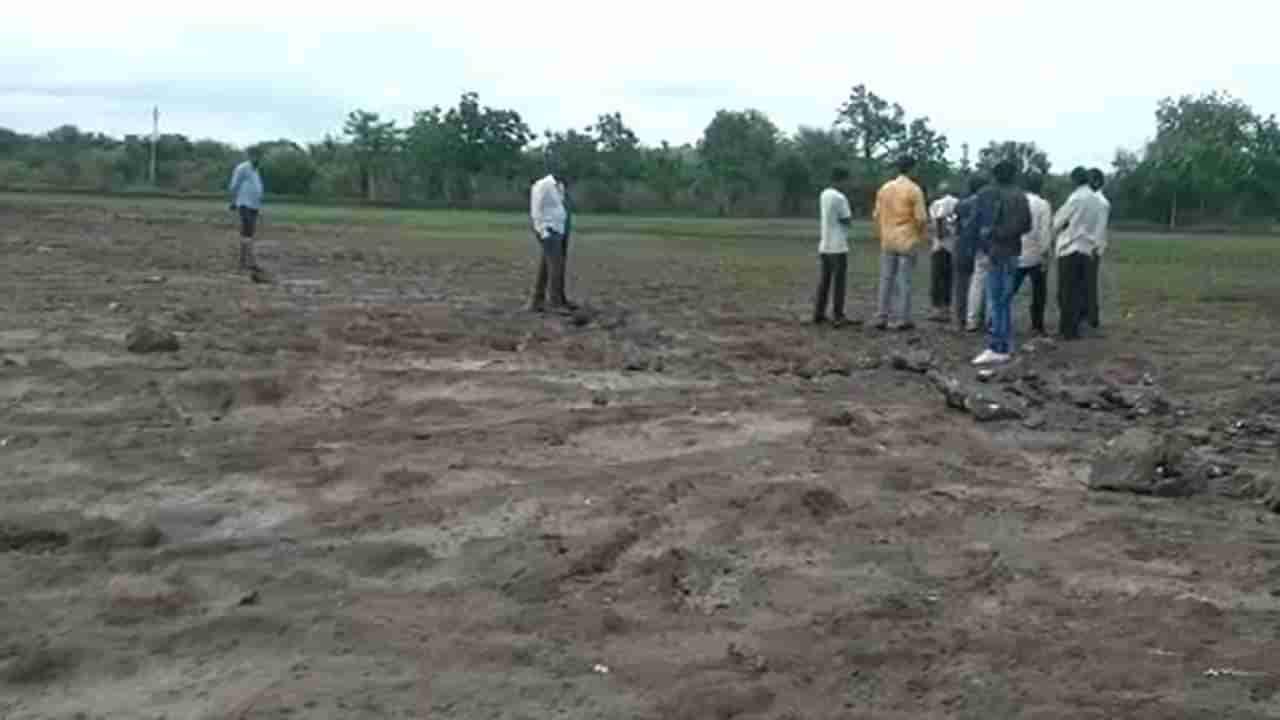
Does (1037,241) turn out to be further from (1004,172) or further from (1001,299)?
(1001,299)

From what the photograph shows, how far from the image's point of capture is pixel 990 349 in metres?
15.0

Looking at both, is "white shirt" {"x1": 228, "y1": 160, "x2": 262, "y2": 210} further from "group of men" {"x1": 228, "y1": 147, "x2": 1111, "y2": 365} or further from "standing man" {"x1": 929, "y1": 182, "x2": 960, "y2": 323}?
"standing man" {"x1": 929, "y1": 182, "x2": 960, "y2": 323}

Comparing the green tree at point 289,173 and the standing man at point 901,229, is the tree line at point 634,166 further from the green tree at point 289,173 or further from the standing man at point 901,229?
the standing man at point 901,229

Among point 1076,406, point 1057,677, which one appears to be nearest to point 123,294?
point 1076,406

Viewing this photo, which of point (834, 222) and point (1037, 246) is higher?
point (834, 222)

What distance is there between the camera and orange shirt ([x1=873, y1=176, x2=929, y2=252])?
16.8m

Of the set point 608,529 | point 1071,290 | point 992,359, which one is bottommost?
point 608,529

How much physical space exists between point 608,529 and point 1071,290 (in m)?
9.88

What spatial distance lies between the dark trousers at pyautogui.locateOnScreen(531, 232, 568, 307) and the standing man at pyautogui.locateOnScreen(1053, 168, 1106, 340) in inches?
197

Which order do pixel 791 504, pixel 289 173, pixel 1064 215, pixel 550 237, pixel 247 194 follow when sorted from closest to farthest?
pixel 791 504, pixel 1064 215, pixel 550 237, pixel 247 194, pixel 289 173

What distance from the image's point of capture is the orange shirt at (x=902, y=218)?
16.8 meters

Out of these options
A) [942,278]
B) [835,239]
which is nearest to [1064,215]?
[942,278]

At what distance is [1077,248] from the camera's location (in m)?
16.9

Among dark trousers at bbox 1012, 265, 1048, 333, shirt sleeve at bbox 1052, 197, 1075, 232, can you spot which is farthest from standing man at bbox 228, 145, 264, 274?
shirt sleeve at bbox 1052, 197, 1075, 232
